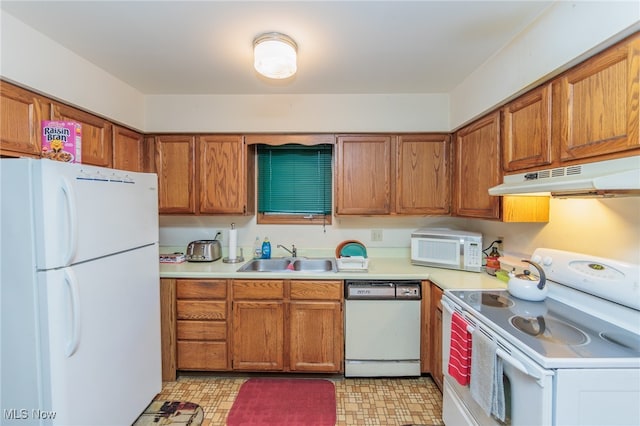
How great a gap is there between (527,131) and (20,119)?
2.79m

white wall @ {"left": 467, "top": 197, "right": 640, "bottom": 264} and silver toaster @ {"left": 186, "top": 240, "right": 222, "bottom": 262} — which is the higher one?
white wall @ {"left": 467, "top": 197, "right": 640, "bottom": 264}

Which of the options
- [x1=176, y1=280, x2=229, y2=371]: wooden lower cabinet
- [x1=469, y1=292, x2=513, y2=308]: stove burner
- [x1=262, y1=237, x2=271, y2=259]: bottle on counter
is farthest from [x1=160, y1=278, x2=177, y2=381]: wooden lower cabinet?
[x1=469, y1=292, x2=513, y2=308]: stove burner

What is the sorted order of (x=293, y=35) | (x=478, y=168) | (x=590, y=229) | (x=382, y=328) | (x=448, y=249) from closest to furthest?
(x=590, y=229) → (x=293, y=35) → (x=478, y=168) → (x=382, y=328) → (x=448, y=249)

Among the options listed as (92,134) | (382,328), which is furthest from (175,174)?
(382,328)

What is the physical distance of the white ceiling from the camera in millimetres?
1430

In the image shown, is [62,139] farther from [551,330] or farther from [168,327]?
[551,330]

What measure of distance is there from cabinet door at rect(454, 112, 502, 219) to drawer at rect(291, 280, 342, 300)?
1.18 m

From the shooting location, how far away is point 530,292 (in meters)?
1.58

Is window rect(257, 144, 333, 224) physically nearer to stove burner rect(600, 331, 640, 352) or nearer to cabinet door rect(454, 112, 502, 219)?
cabinet door rect(454, 112, 502, 219)

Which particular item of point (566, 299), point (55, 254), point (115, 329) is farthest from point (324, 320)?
point (55, 254)

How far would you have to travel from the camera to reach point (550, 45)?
141 cm

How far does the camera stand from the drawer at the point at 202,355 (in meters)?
2.26

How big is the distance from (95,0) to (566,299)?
2.82 meters
